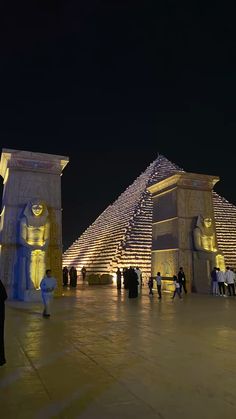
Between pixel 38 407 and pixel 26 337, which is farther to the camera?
pixel 26 337

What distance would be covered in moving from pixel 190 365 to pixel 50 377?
180cm

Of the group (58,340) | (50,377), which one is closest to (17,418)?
(50,377)

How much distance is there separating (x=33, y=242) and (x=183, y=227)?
26.3 feet

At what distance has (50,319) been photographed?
28.8 ft

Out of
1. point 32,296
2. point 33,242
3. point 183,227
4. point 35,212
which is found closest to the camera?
point 32,296

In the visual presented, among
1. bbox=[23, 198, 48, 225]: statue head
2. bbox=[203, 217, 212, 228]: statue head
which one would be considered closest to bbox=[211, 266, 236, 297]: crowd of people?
bbox=[203, 217, 212, 228]: statue head

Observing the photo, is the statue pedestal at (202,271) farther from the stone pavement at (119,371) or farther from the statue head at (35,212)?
the stone pavement at (119,371)

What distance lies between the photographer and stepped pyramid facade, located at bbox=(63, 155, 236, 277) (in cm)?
4534

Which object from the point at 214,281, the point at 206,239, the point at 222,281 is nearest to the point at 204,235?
the point at 206,239

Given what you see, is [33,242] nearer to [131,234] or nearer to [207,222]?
[207,222]

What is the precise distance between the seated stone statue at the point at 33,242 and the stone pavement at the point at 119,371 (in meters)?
5.78

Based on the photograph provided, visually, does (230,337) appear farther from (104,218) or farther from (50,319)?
(104,218)

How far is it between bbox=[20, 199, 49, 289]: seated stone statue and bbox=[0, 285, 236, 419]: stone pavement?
5.78 m

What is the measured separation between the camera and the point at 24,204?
1521 cm
